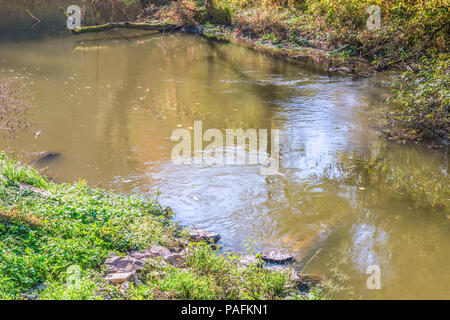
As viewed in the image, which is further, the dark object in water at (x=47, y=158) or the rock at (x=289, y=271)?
the dark object in water at (x=47, y=158)

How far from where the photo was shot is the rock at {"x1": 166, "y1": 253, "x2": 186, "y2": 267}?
4816 mm

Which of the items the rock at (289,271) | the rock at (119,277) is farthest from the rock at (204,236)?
the rock at (119,277)

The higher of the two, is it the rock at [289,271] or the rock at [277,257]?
the rock at [289,271]

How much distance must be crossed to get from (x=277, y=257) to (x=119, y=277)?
1.96 meters

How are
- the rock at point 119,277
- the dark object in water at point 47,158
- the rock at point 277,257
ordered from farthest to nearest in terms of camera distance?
1. the dark object in water at point 47,158
2. the rock at point 277,257
3. the rock at point 119,277

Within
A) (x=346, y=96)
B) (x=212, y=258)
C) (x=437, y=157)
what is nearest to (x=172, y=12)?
(x=346, y=96)

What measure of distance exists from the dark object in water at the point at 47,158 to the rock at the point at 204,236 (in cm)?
396

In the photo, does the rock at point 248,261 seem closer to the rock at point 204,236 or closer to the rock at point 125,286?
the rock at point 204,236

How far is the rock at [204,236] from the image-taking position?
5.70 m

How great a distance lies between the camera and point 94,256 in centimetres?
452

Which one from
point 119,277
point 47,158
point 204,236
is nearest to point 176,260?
point 119,277
